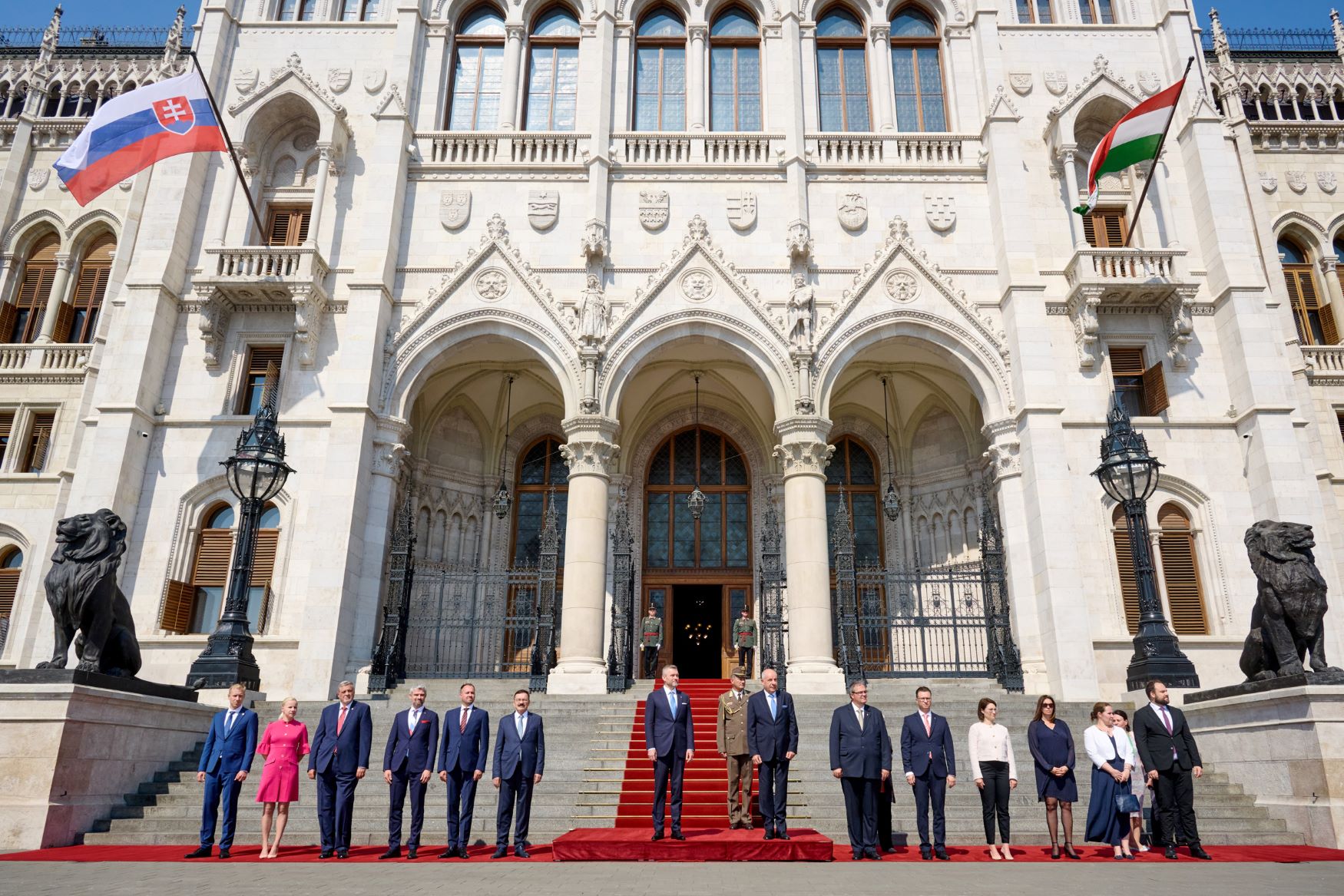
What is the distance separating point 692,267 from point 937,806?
550 inches

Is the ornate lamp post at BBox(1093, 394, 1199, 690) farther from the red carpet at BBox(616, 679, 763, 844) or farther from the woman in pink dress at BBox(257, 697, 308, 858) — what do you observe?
the woman in pink dress at BBox(257, 697, 308, 858)

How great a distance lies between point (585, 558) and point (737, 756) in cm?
885

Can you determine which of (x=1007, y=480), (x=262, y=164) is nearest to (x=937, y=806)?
(x=1007, y=480)

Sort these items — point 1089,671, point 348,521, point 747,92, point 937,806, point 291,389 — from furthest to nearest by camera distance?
point 747,92, point 291,389, point 348,521, point 1089,671, point 937,806

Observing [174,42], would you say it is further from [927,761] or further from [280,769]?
[927,761]

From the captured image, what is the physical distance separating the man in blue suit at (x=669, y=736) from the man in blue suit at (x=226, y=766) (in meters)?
4.40

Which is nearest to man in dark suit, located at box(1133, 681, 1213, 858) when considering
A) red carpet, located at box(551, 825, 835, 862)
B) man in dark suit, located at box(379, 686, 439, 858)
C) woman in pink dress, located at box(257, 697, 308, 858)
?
red carpet, located at box(551, 825, 835, 862)

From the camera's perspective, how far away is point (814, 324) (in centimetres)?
2025

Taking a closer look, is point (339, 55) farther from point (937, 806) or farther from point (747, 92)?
point (937, 806)

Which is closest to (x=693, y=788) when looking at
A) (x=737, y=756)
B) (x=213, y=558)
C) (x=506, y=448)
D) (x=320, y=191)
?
(x=737, y=756)

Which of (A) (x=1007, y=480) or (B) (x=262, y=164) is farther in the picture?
(B) (x=262, y=164)

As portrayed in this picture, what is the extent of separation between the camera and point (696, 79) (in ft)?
75.6

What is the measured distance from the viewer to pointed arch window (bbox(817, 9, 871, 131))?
2319 cm

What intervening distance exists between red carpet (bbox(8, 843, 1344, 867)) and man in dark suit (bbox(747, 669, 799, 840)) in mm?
359
